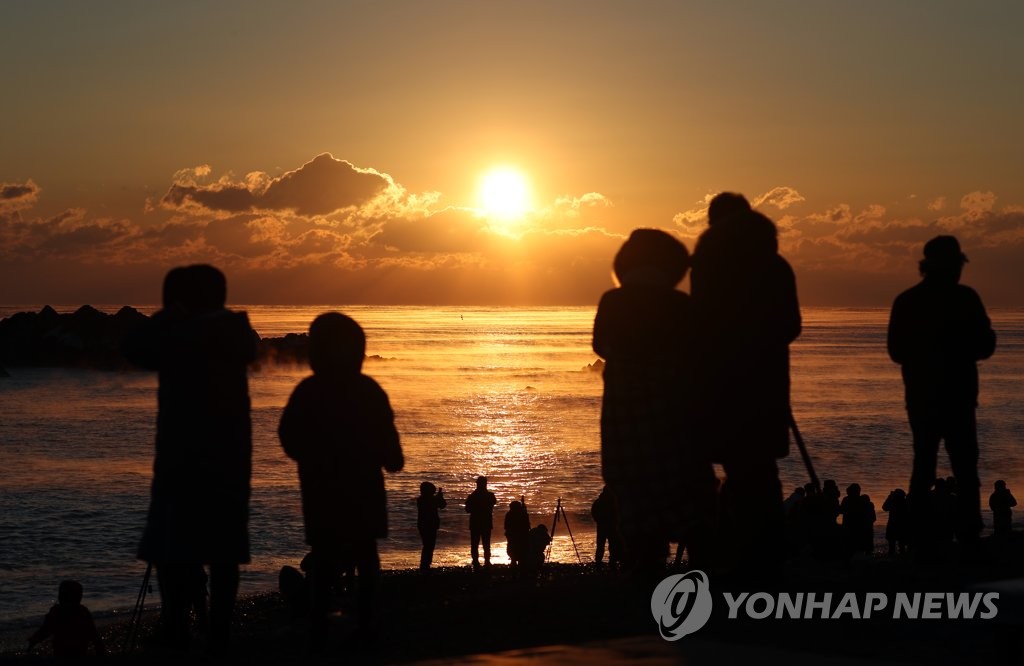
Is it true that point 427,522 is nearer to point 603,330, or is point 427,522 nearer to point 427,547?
point 427,547

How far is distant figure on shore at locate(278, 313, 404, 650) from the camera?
5789mm

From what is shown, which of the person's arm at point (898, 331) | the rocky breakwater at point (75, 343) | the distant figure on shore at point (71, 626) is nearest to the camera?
the person's arm at point (898, 331)

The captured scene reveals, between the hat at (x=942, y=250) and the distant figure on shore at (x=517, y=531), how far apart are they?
40.1 feet

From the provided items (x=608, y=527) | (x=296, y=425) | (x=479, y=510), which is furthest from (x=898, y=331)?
(x=479, y=510)

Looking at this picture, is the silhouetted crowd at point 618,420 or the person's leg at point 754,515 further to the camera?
the person's leg at point 754,515

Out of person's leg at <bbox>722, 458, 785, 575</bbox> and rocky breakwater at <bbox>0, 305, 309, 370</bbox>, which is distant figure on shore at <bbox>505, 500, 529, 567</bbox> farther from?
rocky breakwater at <bbox>0, 305, 309, 370</bbox>

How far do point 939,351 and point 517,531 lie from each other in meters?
12.5

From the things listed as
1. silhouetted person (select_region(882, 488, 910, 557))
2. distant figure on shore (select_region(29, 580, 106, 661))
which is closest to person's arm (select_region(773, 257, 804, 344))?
distant figure on shore (select_region(29, 580, 106, 661))

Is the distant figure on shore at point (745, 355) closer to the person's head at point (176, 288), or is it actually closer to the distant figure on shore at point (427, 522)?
the person's head at point (176, 288)

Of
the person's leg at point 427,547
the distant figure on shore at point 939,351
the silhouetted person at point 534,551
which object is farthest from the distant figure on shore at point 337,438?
the person's leg at point 427,547

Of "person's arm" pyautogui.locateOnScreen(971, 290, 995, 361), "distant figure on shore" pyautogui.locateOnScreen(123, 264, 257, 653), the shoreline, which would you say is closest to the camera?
the shoreline

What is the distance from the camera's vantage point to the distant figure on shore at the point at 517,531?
18953mm

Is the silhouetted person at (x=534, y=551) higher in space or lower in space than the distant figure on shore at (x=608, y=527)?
lower

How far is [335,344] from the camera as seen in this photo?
18.9 ft
